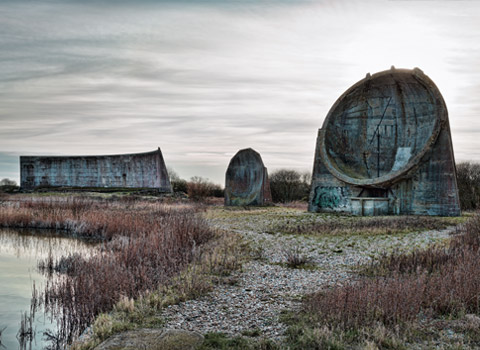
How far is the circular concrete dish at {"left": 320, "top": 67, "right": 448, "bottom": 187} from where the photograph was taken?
18641mm

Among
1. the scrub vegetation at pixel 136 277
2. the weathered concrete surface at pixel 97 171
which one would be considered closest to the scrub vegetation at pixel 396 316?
the scrub vegetation at pixel 136 277

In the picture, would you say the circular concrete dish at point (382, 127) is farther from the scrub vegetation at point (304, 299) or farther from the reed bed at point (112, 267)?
the reed bed at point (112, 267)

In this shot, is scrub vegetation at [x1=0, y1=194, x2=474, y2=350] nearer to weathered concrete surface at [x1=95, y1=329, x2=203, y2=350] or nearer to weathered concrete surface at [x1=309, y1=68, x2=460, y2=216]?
weathered concrete surface at [x1=95, y1=329, x2=203, y2=350]

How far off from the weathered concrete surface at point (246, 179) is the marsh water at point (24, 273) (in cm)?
1281

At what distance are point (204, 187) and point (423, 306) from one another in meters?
30.4

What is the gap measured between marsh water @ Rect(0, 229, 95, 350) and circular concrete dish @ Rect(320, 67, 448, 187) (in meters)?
12.1

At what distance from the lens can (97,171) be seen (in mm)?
38938

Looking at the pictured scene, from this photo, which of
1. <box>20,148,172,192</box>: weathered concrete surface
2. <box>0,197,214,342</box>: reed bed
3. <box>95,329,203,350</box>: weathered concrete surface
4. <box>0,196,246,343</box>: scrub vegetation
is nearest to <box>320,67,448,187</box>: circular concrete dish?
<box>0,196,246,343</box>: scrub vegetation

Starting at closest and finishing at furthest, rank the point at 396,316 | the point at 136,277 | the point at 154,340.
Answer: the point at 154,340, the point at 396,316, the point at 136,277

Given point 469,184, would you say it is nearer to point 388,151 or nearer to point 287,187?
point 388,151

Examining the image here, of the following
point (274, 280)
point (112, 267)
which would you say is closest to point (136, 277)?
point (112, 267)

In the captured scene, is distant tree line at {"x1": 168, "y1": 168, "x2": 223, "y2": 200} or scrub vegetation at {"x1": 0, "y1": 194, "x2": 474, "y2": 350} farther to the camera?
distant tree line at {"x1": 168, "y1": 168, "x2": 223, "y2": 200}

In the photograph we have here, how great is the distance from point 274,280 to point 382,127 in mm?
14481

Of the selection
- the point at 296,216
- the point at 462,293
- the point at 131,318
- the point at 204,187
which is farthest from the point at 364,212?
the point at 204,187
